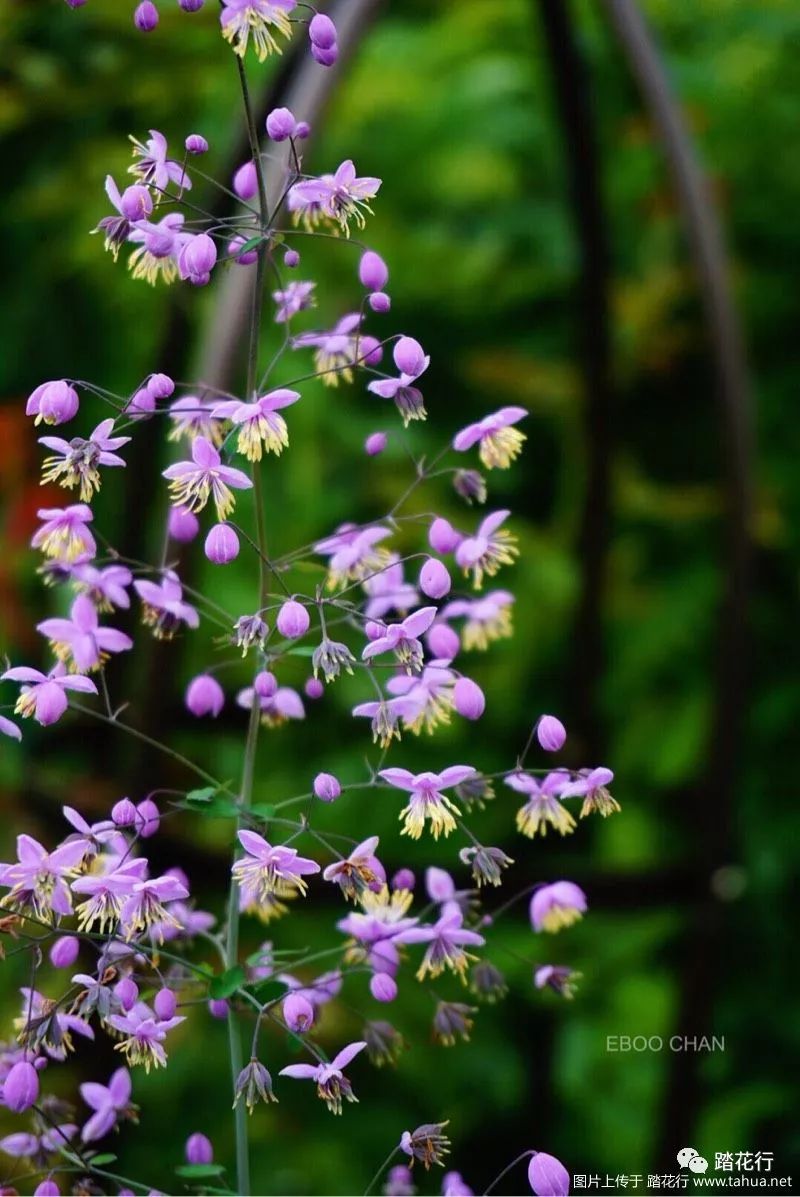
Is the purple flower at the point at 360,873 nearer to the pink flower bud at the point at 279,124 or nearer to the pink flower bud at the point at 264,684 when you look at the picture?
the pink flower bud at the point at 264,684

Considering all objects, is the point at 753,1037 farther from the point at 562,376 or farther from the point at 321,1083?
the point at 321,1083

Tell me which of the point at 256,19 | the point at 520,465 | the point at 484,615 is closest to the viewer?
the point at 256,19

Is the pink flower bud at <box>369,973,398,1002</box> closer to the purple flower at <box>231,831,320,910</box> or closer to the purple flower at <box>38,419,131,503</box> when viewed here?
the purple flower at <box>231,831,320,910</box>

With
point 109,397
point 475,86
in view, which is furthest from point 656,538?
point 109,397

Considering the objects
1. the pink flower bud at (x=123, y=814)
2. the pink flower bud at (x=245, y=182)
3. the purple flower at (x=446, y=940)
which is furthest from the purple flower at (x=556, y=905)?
the pink flower bud at (x=245, y=182)

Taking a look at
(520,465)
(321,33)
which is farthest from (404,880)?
(520,465)

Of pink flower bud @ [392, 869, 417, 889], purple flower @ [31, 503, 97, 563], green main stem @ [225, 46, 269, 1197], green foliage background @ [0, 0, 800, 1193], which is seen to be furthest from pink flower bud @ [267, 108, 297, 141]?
green foliage background @ [0, 0, 800, 1193]

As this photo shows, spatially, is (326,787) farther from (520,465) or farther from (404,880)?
(520,465)
